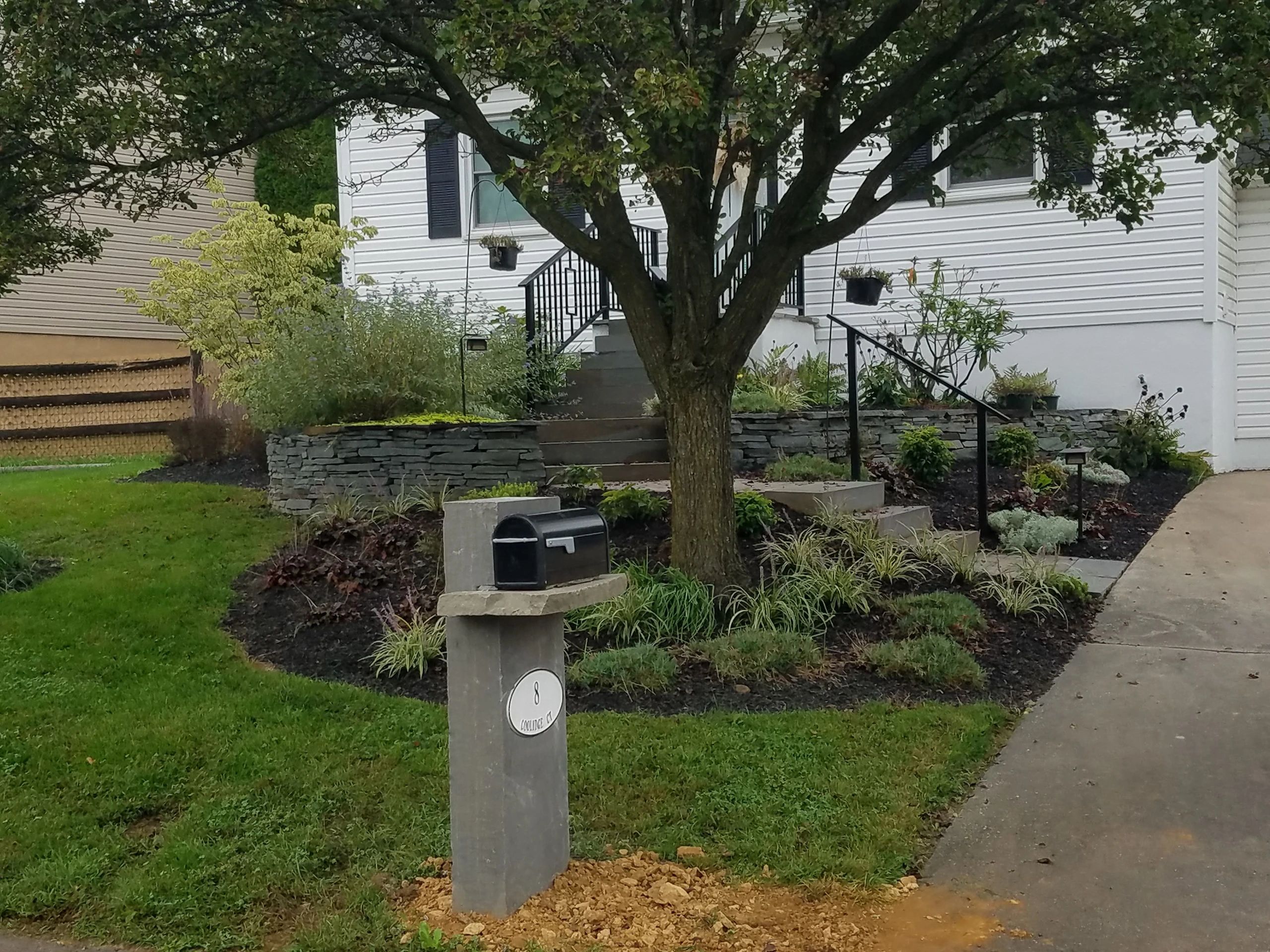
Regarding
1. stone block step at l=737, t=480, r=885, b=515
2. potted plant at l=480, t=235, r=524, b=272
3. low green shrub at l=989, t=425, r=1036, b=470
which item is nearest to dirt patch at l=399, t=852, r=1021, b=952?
stone block step at l=737, t=480, r=885, b=515

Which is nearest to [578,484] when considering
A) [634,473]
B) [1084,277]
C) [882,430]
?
[634,473]

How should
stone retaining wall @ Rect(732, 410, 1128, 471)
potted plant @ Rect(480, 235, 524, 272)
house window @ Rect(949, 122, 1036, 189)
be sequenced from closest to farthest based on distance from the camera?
house window @ Rect(949, 122, 1036, 189)
stone retaining wall @ Rect(732, 410, 1128, 471)
potted plant @ Rect(480, 235, 524, 272)

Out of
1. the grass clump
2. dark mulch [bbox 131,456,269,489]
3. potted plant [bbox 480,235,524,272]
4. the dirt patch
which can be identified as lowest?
the dirt patch

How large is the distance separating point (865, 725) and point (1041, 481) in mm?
5439

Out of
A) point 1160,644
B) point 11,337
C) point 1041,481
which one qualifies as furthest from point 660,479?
point 11,337

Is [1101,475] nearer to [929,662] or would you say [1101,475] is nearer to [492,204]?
[929,662]

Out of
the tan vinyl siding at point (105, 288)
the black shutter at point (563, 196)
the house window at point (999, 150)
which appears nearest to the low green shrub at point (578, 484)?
the black shutter at point (563, 196)

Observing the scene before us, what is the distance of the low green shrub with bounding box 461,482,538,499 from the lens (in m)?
7.32

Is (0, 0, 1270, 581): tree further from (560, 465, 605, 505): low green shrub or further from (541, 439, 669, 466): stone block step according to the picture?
(541, 439, 669, 466): stone block step

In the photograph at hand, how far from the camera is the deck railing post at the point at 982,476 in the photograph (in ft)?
26.7

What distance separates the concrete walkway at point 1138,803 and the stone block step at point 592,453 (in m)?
3.99

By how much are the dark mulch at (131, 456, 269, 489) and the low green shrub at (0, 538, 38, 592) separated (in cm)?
298

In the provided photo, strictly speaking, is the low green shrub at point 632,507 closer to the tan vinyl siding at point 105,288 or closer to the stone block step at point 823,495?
the stone block step at point 823,495

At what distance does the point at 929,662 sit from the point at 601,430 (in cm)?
463
